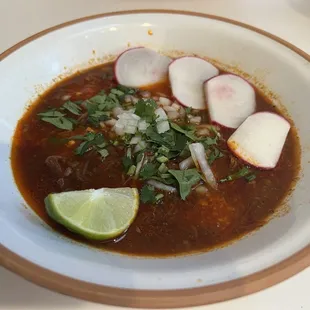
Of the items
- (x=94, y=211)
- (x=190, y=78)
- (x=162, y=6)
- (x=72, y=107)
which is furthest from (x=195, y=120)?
(x=162, y=6)

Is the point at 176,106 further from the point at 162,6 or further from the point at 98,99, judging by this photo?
the point at 162,6

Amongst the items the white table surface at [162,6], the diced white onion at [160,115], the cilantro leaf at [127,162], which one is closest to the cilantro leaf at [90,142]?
the cilantro leaf at [127,162]

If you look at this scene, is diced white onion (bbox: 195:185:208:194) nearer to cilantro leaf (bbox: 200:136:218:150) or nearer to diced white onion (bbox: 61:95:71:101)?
cilantro leaf (bbox: 200:136:218:150)

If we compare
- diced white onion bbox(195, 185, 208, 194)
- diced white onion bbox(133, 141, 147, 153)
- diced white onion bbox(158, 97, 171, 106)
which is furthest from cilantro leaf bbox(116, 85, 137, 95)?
diced white onion bbox(195, 185, 208, 194)

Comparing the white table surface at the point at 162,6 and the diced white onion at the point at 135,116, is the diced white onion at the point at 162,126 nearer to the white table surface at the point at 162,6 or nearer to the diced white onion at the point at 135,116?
the diced white onion at the point at 135,116

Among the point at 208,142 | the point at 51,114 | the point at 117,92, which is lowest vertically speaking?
the point at 51,114
